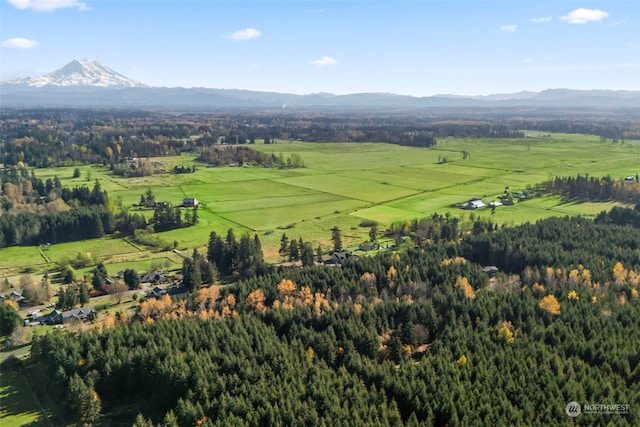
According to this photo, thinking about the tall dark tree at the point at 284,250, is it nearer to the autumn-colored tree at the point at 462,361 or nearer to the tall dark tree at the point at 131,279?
the tall dark tree at the point at 131,279

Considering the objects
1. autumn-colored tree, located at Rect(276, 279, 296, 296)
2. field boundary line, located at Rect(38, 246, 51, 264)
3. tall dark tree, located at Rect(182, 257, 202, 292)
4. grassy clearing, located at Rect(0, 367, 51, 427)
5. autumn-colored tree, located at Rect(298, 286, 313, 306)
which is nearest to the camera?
grassy clearing, located at Rect(0, 367, 51, 427)

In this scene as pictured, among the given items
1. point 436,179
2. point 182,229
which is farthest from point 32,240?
point 436,179

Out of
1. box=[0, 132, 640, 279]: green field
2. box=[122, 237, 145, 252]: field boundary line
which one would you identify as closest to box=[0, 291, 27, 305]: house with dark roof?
box=[0, 132, 640, 279]: green field

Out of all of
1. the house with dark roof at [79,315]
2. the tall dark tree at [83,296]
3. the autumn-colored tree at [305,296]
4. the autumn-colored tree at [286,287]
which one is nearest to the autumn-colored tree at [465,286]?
the autumn-colored tree at [305,296]

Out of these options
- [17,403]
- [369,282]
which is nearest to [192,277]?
[369,282]

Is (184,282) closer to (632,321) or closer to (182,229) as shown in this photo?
(182,229)

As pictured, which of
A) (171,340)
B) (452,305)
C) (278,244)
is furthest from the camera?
(278,244)

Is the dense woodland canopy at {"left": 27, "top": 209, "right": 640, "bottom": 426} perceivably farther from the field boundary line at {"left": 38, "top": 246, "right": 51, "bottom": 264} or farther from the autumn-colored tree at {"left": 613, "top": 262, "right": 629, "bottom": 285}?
the field boundary line at {"left": 38, "top": 246, "right": 51, "bottom": 264}

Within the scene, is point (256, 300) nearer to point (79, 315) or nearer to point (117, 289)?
point (79, 315)
